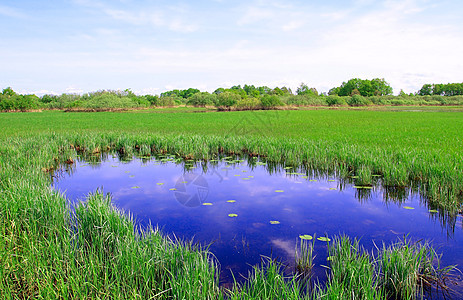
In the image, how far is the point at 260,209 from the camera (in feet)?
20.2

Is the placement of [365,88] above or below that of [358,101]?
above

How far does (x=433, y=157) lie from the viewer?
28.2 ft

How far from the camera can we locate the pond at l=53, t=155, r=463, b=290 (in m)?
4.59

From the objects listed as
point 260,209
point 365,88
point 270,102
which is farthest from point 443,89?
point 260,209

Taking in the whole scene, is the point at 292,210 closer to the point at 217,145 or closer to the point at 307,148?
the point at 307,148

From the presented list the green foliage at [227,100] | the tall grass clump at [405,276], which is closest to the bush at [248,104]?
the green foliage at [227,100]

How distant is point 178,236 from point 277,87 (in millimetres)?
100838

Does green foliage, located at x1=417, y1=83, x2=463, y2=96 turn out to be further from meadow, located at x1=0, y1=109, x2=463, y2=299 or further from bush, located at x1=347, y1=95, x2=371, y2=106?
meadow, located at x1=0, y1=109, x2=463, y2=299

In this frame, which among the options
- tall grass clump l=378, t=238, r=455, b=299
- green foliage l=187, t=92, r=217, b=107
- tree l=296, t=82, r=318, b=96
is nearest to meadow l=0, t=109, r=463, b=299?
tall grass clump l=378, t=238, r=455, b=299

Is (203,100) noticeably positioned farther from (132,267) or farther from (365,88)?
(365,88)

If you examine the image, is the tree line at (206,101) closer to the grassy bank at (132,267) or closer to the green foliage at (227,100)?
the green foliage at (227,100)

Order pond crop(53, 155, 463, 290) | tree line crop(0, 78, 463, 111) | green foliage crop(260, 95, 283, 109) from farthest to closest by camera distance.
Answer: tree line crop(0, 78, 463, 111) < green foliage crop(260, 95, 283, 109) < pond crop(53, 155, 463, 290)

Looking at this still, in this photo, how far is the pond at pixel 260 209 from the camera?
459 cm

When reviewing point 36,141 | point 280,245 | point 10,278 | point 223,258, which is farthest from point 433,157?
point 36,141
